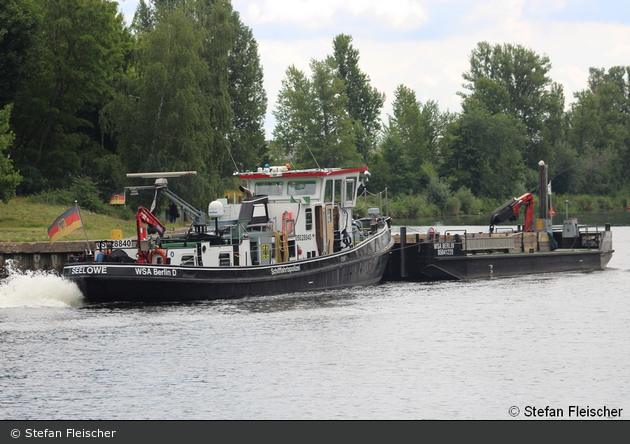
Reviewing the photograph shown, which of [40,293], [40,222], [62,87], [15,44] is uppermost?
[15,44]

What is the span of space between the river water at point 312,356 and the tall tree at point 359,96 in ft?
241

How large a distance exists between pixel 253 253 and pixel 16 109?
32.7 m

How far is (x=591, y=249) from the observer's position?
3828 cm

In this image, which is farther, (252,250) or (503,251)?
(503,251)

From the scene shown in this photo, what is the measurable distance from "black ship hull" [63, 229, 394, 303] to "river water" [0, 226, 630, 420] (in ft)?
1.58

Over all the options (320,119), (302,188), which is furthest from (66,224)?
(320,119)

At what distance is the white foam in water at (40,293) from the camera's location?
24.8 metres

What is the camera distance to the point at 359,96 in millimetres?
104750

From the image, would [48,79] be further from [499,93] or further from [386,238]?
[499,93]

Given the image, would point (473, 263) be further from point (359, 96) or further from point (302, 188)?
point (359, 96)

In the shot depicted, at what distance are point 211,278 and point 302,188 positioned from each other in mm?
5884

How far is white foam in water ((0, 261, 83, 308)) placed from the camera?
24.8 metres

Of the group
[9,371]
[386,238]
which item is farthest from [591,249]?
[9,371]

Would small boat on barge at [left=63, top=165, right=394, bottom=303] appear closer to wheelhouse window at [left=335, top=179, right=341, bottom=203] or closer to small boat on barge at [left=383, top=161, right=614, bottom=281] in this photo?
wheelhouse window at [left=335, top=179, right=341, bottom=203]
